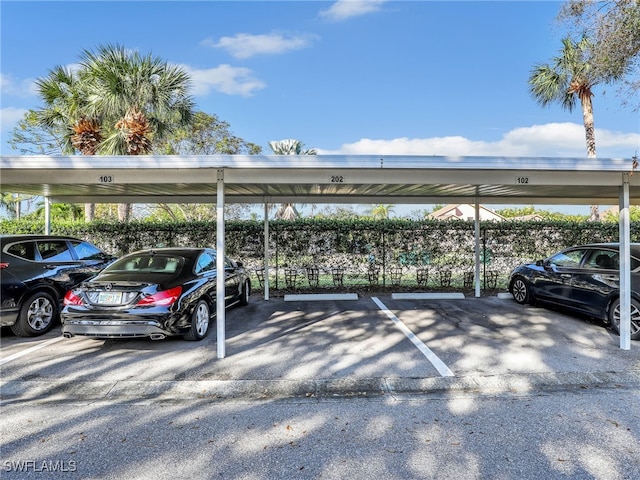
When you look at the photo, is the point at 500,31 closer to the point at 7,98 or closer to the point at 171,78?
the point at 171,78

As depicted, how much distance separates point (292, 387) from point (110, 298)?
9.25ft

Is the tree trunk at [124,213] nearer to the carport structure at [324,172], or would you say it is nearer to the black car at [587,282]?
the carport structure at [324,172]

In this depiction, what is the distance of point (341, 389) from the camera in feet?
13.5

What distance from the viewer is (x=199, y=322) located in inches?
228

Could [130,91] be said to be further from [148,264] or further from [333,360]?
[333,360]

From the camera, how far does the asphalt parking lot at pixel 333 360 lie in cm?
412

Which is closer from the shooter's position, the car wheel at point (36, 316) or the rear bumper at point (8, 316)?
the rear bumper at point (8, 316)

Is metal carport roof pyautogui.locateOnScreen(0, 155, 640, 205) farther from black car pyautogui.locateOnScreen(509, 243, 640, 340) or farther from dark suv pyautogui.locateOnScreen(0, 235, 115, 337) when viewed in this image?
black car pyautogui.locateOnScreen(509, 243, 640, 340)

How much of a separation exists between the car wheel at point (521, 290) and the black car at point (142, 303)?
673cm

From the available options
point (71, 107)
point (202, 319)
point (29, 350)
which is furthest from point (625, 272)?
point (71, 107)

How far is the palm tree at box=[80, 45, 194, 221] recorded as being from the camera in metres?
11.8

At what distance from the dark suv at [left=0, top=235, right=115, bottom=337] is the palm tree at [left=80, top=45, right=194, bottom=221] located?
633 cm

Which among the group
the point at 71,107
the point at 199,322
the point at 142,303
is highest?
the point at 71,107

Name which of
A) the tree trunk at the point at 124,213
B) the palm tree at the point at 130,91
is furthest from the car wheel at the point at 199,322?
the tree trunk at the point at 124,213
